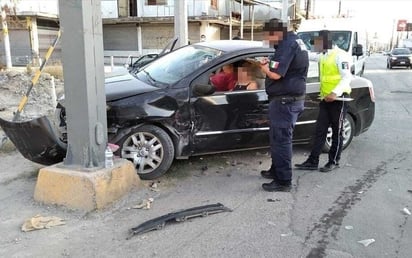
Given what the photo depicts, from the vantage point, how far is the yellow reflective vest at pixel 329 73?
5426 mm

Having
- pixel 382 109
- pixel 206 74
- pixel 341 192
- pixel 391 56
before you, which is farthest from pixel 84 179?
pixel 391 56

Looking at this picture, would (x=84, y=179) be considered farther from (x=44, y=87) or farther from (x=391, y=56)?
(x=391, y=56)

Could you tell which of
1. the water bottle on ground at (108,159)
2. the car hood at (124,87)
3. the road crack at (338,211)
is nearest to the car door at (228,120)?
the car hood at (124,87)

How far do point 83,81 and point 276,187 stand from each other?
7.62ft

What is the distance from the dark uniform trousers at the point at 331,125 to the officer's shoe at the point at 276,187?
97cm

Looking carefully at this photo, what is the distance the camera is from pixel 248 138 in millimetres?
5746

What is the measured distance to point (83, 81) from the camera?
4.38 meters

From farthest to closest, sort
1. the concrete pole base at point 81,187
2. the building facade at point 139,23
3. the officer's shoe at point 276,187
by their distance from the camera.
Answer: the building facade at point 139,23 < the officer's shoe at point 276,187 < the concrete pole base at point 81,187

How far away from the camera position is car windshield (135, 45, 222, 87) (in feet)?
18.3

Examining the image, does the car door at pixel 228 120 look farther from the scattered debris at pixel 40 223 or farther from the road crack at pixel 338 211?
the scattered debris at pixel 40 223

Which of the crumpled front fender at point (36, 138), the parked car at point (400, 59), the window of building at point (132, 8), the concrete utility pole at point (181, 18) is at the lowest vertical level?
the parked car at point (400, 59)

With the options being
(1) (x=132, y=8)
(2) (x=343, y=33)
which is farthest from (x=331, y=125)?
(1) (x=132, y=8)

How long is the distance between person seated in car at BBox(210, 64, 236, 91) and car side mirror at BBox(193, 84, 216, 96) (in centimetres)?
21

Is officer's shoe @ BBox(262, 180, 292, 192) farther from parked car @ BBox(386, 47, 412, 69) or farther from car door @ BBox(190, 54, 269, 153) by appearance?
parked car @ BBox(386, 47, 412, 69)
